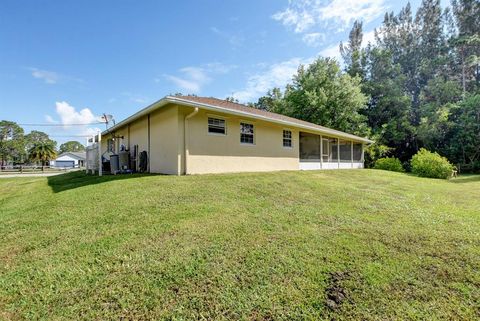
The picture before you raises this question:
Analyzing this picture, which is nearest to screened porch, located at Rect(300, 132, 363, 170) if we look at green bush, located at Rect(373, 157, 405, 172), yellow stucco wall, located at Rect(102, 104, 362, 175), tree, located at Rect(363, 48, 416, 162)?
Answer: green bush, located at Rect(373, 157, 405, 172)

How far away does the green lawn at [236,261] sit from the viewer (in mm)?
2371

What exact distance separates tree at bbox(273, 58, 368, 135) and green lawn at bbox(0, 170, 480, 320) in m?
18.4

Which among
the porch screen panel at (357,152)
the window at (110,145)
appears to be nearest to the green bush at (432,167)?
the porch screen panel at (357,152)

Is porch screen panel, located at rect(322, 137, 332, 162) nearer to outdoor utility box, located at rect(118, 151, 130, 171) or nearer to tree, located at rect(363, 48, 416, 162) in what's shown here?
tree, located at rect(363, 48, 416, 162)

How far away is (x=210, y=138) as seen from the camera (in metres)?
9.59

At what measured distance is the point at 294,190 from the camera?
A: 706 centimetres

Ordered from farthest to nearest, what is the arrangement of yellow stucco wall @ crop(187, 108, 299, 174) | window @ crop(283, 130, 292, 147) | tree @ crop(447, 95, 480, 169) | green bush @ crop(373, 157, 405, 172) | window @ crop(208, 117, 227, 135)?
tree @ crop(447, 95, 480, 169), green bush @ crop(373, 157, 405, 172), window @ crop(283, 130, 292, 147), window @ crop(208, 117, 227, 135), yellow stucco wall @ crop(187, 108, 299, 174)

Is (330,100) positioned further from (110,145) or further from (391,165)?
(110,145)

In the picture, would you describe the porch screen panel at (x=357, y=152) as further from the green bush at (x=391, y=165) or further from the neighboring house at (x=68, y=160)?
the neighboring house at (x=68, y=160)

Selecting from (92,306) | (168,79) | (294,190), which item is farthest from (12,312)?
(168,79)

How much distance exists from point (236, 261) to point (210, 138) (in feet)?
22.7

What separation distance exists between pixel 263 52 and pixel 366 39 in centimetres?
2430

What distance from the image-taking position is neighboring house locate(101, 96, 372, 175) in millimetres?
8859

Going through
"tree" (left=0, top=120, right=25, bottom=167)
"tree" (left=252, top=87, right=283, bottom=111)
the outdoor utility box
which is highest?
"tree" (left=252, top=87, right=283, bottom=111)
